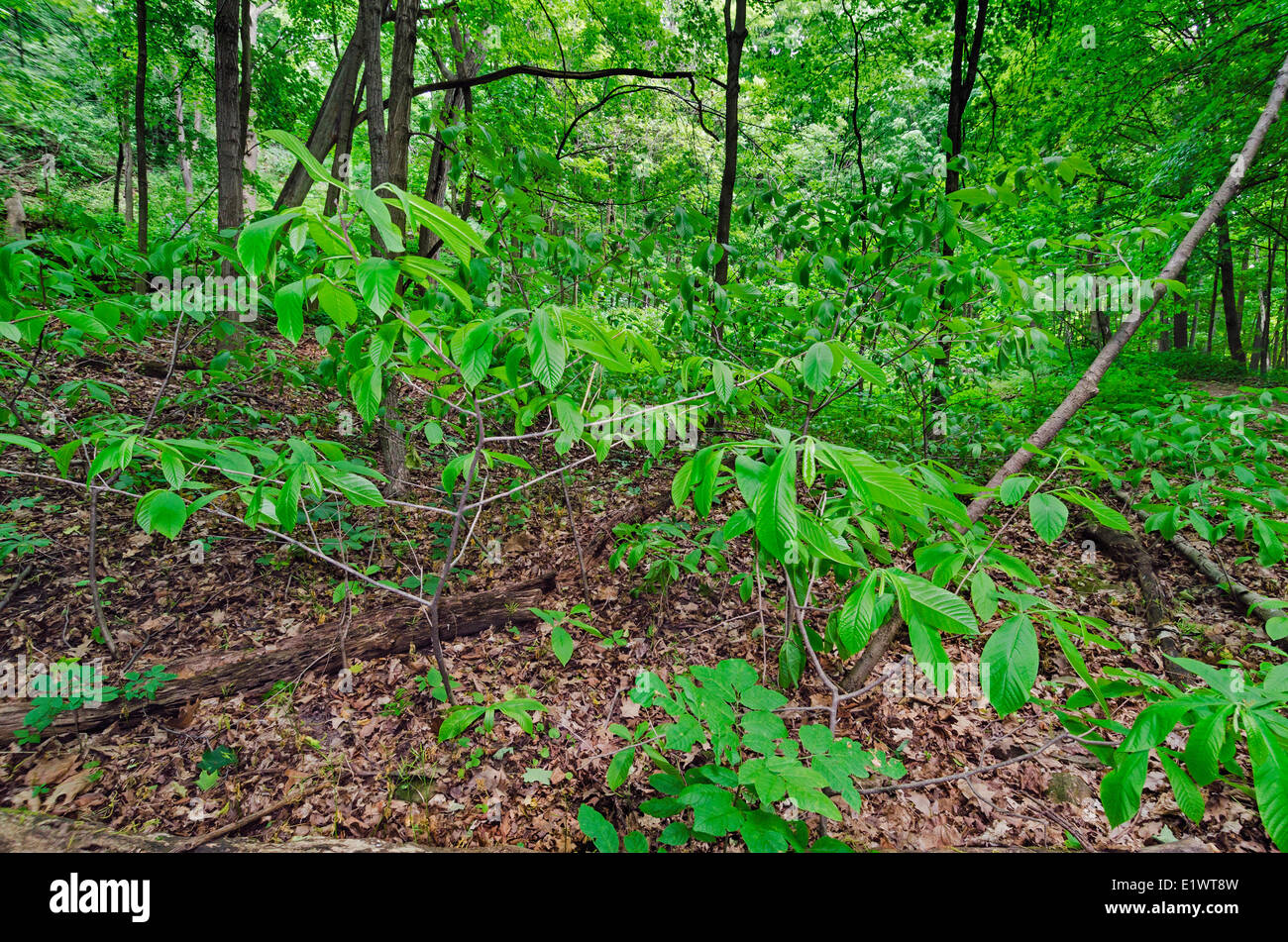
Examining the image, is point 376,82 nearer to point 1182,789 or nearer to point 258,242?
point 258,242

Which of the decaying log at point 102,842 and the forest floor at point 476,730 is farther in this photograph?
the forest floor at point 476,730

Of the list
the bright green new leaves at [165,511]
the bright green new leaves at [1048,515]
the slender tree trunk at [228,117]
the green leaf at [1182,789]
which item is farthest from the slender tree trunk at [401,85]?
the green leaf at [1182,789]

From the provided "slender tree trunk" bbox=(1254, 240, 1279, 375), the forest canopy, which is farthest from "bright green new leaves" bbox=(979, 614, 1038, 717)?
"slender tree trunk" bbox=(1254, 240, 1279, 375)

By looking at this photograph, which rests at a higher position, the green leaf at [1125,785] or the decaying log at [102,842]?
the green leaf at [1125,785]

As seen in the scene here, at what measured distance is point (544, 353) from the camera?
121 cm

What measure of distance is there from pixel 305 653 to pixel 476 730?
3.89ft

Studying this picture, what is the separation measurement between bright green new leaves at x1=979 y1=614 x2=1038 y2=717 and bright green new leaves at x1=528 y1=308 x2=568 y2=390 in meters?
1.16

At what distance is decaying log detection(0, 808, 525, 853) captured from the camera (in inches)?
67.4

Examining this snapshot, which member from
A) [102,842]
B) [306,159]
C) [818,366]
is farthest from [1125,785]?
[102,842]

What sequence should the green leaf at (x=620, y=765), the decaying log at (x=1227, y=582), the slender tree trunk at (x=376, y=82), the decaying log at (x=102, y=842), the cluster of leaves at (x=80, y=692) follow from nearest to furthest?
1. the green leaf at (x=620, y=765)
2. the decaying log at (x=102, y=842)
3. the cluster of leaves at (x=80, y=692)
4. the decaying log at (x=1227, y=582)
5. the slender tree trunk at (x=376, y=82)

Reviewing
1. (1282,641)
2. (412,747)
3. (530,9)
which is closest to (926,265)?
(1282,641)

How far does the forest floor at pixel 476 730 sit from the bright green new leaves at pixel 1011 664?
2.94 ft

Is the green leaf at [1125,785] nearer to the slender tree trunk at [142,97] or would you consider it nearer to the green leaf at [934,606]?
the green leaf at [934,606]

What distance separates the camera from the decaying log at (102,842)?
5.62 feet
